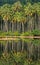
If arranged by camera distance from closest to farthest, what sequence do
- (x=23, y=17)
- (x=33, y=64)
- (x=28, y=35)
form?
(x=33, y=64) → (x=28, y=35) → (x=23, y=17)

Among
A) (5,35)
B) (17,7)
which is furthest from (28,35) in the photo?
(17,7)

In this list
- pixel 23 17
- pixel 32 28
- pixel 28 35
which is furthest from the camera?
pixel 32 28

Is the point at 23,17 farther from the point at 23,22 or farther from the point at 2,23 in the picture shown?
the point at 2,23

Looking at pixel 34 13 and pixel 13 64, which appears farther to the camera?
pixel 34 13

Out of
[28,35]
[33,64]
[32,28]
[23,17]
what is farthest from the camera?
[32,28]

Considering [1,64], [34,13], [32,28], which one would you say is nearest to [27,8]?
[34,13]

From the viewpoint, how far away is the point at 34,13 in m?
50.4

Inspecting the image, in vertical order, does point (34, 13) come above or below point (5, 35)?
above

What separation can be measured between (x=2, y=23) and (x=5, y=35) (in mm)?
9851

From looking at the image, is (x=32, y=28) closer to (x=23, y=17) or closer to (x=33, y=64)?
(x=23, y=17)

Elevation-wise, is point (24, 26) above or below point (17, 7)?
below

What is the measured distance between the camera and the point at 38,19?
53219 mm

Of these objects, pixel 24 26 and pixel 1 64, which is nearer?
pixel 1 64

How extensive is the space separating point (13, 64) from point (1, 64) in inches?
23.4
